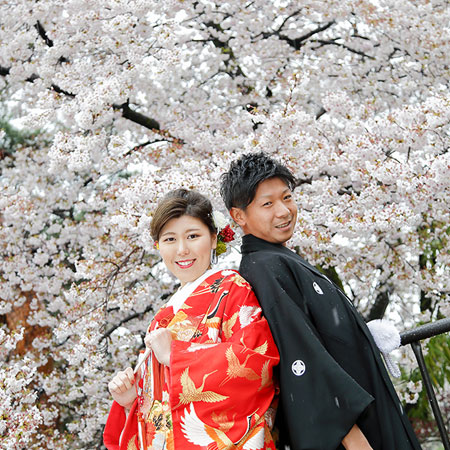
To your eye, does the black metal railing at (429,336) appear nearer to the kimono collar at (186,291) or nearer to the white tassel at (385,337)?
the white tassel at (385,337)

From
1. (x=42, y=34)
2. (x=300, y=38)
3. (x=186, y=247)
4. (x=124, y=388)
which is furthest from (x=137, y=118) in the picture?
(x=124, y=388)

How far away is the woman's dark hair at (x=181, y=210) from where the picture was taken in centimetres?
190

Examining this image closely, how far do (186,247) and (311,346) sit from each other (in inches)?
23.0

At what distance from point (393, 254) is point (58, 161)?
3.11m

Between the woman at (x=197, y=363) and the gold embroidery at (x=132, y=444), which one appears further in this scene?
the gold embroidery at (x=132, y=444)

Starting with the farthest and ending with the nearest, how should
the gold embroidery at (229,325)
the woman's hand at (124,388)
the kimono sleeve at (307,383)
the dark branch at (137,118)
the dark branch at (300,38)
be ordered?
the dark branch at (300,38) < the dark branch at (137,118) < the woman's hand at (124,388) < the gold embroidery at (229,325) < the kimono sleeve at (307,383)

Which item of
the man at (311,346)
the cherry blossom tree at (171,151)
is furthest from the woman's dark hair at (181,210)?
the cherry blossom tree at (171,151)

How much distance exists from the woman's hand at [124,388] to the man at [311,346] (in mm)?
536

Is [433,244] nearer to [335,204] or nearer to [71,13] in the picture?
[335,204]

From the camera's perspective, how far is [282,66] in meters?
6.24

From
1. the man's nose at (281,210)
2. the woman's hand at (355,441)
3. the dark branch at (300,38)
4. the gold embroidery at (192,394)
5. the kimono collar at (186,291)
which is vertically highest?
the dark branch at (300,38)

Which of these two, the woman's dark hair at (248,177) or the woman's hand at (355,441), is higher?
the woman's dark hair at (248,177)

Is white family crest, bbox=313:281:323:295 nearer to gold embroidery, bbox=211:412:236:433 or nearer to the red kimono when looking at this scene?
the red kimono

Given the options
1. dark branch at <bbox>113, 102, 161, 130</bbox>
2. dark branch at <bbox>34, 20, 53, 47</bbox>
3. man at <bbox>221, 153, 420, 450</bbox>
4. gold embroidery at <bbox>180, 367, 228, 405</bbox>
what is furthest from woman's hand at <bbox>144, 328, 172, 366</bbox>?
dark branch at <bbox>34, 20, 53, 47</bbox>
